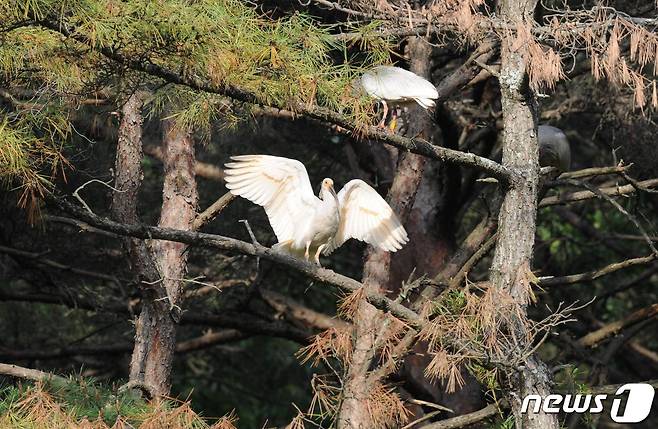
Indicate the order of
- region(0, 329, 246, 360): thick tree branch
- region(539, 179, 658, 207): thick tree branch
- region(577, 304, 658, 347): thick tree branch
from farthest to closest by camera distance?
region(0, 329, 246, 360): thick tree branch
region(577, 304, 658, 347): thick tree branch
region(539, 179, 658, 207): thick tree branch

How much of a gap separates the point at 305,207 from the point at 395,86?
0.62 m

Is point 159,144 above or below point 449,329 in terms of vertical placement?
below

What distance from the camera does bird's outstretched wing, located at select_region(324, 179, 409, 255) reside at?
187 inches

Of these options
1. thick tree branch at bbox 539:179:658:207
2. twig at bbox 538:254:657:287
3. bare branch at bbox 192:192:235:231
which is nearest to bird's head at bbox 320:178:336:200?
bare branch at bbox 192:192:235:231

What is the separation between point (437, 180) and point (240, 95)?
2.94 meters

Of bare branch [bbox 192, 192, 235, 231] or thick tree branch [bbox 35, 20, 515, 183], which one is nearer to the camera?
thick tree branch [bbox 35, 20, 515, 183]

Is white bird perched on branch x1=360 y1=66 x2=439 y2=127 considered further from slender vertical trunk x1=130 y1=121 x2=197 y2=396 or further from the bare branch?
slender vertical trunk x1=130 y1=121 x2=197 y2=396

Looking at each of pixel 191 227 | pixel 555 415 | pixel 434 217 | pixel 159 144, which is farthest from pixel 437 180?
pixel 555 415

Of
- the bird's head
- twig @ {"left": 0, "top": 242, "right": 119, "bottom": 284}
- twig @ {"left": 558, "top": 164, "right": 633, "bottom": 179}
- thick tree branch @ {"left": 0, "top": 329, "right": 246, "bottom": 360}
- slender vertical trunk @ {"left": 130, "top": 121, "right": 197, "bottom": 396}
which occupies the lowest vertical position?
thick tree branch @ {"left": 0, "top": 329, "right": 246, "bottom": 360}

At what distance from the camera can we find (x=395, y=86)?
4270mm

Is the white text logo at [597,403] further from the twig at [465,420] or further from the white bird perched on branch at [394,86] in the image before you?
the white bird perched on branch at [394,86]

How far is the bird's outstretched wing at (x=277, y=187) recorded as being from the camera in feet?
15.0

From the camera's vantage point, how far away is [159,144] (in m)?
6.60

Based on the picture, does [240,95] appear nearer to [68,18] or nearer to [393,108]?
[68,18]
